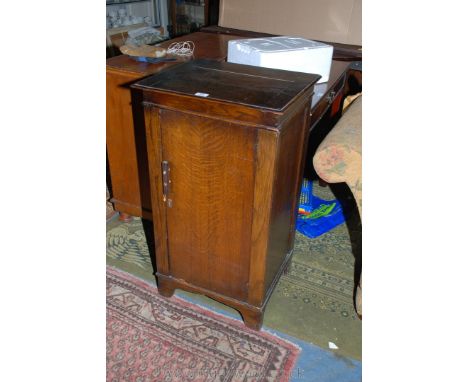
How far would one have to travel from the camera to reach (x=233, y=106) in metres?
1.07

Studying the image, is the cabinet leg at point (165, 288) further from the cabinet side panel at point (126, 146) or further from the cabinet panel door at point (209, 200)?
the cabinet side panel at point (126, 146)

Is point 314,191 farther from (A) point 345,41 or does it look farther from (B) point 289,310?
(B) point 289,310

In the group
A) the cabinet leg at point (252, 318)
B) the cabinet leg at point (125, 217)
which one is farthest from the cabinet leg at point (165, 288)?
the cabinet leg at point (125, 217)

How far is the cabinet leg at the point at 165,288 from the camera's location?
61.5 inches

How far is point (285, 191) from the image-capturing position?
1359 mm

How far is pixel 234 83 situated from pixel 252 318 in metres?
0.83

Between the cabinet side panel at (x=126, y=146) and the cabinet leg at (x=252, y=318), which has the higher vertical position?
the cabinet side panel at (x=126, y=146)

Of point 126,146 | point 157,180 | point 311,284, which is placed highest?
point 157,180

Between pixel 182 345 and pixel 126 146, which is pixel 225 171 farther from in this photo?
pixel 126 146

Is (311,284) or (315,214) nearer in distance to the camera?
(311,284)

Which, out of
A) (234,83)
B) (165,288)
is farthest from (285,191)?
(165,288)

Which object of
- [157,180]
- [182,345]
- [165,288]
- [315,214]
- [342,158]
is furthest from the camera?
[315,214]

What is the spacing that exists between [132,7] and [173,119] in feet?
10.4

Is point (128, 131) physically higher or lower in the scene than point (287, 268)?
higher
